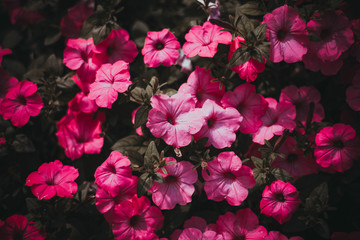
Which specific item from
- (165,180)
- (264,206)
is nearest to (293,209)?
(264,206)

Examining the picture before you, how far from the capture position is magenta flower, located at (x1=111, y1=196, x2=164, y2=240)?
1.15 m

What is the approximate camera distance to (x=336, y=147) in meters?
1.23

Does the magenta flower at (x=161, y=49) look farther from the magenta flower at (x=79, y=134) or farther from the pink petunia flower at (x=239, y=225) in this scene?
the pink petunia flower at (x=239, y=225)

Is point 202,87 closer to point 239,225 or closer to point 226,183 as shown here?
point 226,183

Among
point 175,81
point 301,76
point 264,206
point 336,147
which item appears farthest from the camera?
point 301,76

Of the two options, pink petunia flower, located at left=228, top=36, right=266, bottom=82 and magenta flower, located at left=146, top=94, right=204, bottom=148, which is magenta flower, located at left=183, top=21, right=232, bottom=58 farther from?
magenta flower, located at left=146, top=94, right=204, bottom=148

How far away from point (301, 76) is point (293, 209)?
2.47ft

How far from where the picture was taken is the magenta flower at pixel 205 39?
1208mm

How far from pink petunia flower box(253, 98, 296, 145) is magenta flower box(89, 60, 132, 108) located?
1.85ft

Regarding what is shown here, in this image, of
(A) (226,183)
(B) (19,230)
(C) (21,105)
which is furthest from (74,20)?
(A) (226,183)

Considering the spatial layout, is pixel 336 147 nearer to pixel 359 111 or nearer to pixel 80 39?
pixel 359 111

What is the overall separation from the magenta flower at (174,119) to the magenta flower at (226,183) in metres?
0.16

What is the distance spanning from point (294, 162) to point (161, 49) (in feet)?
2.46

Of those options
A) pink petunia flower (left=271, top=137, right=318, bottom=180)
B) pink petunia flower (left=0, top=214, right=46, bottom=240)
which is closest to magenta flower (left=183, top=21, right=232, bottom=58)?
pink petunia flower (left=271, top=137, right=318, bottom=180)
